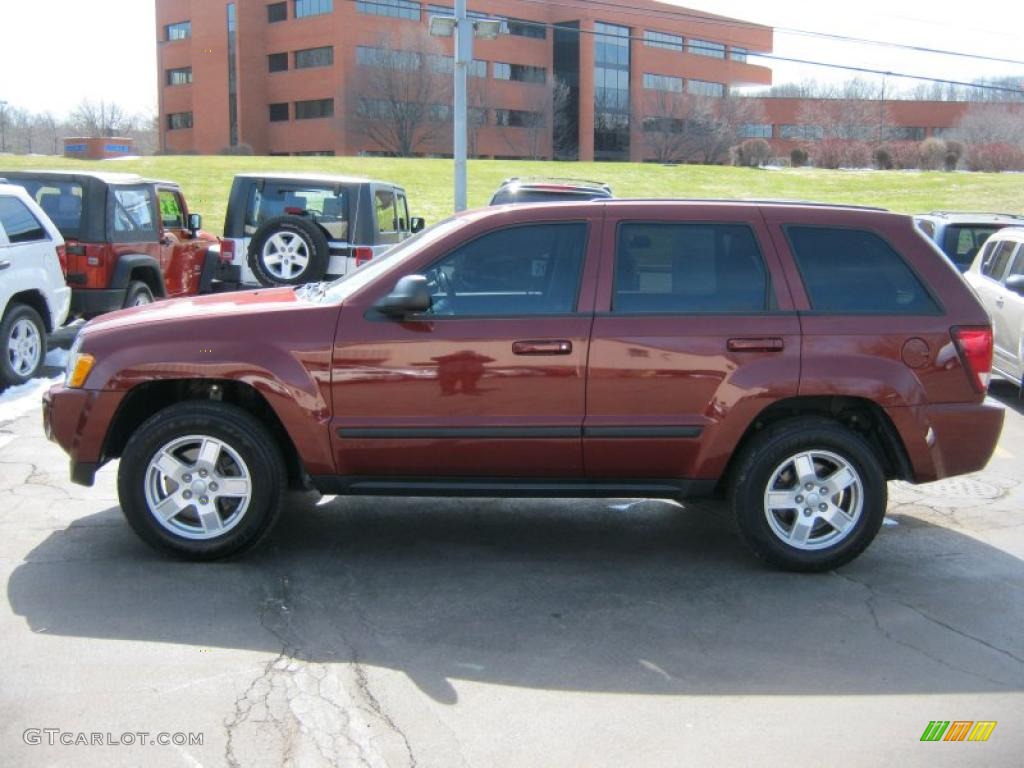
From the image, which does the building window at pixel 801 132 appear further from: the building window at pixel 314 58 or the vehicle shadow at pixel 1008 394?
the vehicle shadow at pixel 1008 394

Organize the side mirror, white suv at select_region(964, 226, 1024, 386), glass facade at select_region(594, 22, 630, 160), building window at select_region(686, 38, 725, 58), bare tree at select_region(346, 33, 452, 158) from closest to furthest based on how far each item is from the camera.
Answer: the side mirror
white suv at select_region(964, 226, 1024, 386)
bare tree at select_region(346, 33, 452, 158)
glass facade at select_region(594, 22, 630, 160)
building window at select_region(686, 38, 725, 58)

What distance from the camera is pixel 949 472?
5.43 metres

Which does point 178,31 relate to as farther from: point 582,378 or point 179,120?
point 582,378

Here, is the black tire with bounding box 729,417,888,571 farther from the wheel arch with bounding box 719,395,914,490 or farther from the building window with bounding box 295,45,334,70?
the building window with bounding box 295,45,334,70

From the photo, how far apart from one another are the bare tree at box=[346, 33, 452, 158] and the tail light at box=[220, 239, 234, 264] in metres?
57.5

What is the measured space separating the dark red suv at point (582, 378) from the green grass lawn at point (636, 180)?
29604 millimetres

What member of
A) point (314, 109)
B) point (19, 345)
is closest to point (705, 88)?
point (314, 109)

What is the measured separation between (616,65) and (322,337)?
7902cm

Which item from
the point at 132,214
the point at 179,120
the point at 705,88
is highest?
the point at 705,88

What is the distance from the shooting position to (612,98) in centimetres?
8025

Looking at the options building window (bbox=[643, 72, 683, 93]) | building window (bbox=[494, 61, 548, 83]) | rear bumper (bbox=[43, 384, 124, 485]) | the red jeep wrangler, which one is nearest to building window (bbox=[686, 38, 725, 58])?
building window (bbox=[643, 72, 683, 93])

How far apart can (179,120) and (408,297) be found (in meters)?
82.3

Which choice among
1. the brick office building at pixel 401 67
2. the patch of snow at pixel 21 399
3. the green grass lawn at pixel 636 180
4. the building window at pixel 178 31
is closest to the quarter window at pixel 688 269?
the patch of snow at pixel 21 399

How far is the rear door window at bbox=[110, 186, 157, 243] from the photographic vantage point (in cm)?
1170
